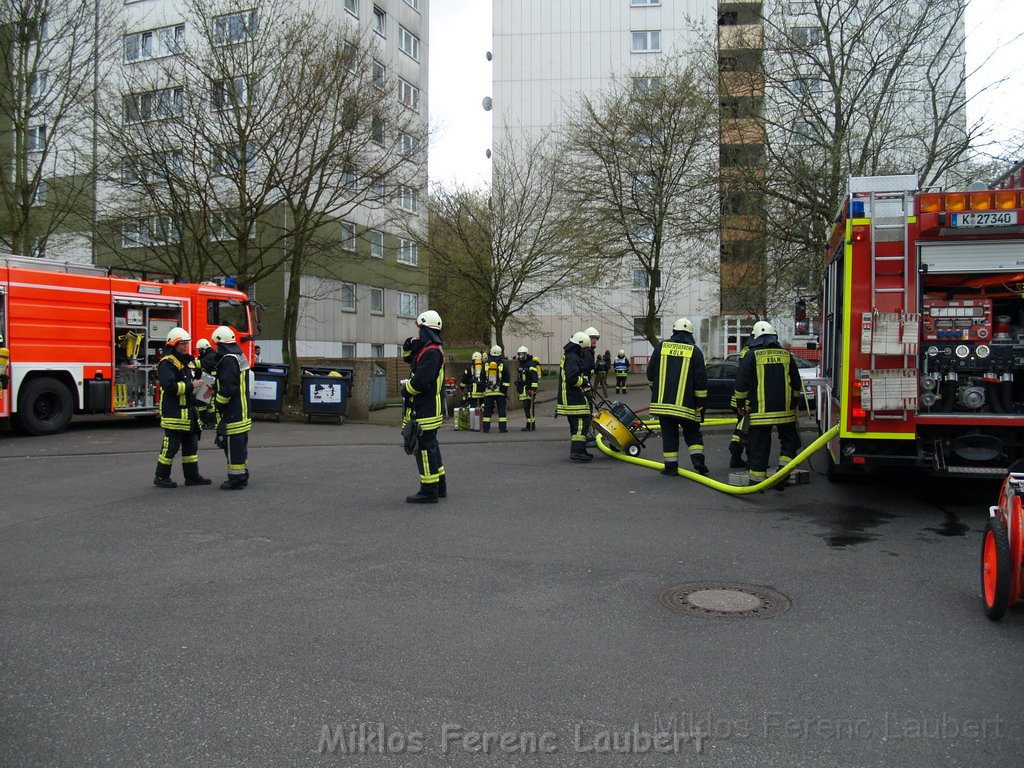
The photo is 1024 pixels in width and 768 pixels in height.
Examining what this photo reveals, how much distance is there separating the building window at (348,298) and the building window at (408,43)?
10.1 meters

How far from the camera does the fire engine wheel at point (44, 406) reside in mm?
14727

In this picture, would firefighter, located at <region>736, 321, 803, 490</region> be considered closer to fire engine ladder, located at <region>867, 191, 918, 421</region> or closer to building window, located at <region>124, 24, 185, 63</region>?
fire engine ladder, located at <region>867, 191, 918, 421</region>

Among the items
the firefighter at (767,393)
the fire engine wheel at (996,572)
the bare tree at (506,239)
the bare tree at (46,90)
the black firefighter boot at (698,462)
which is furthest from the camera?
the bare tree at (506,239)

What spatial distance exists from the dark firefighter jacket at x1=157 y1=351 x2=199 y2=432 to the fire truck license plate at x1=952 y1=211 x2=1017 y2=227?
8.19 m

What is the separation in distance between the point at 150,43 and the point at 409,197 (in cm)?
890

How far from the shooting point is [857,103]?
16500 millimetres

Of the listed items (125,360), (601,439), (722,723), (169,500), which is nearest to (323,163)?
(125,360)

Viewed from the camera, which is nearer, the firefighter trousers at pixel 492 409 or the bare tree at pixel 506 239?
the firefighter trousers at pixel 492 409

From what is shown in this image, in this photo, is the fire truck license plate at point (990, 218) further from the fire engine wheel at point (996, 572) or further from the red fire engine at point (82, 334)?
the red fire engine at point (82, 334)

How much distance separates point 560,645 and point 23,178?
20205 millimetres

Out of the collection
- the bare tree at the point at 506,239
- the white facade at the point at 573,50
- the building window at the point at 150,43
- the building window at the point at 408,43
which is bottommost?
the bare tree at the point at 506,239

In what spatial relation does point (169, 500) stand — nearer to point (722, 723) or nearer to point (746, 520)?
point (746, 520)

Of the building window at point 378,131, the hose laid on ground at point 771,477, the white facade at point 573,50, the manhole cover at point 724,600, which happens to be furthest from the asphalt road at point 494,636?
the white facade at point 573,50

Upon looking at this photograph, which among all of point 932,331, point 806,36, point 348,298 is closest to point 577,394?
point 932,331
